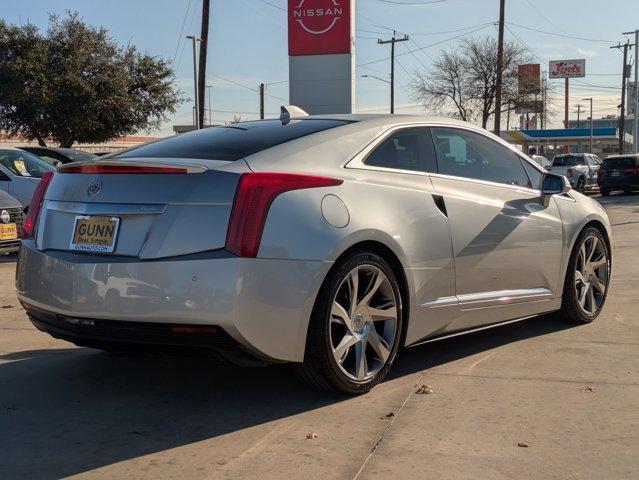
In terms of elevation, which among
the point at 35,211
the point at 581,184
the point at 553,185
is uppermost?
the point at 553,185

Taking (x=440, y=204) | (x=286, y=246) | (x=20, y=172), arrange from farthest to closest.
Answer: (x=20, y=172)
(x=440, y=204)
(x=286, y=246)

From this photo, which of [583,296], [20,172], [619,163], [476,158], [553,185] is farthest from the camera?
[619,163]

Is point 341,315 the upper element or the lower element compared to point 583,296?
upper

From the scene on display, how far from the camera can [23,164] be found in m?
12.7

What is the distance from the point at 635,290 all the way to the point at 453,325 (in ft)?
11.9

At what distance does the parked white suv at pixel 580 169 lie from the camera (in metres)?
29.4

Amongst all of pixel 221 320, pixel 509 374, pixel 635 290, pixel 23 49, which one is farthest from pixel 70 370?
pixel 23 49

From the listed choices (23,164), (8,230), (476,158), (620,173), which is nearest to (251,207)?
(476,158)

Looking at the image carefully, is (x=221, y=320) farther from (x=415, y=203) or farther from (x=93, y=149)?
(x=93, y=149)

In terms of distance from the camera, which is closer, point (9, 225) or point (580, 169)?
point (9, 225)

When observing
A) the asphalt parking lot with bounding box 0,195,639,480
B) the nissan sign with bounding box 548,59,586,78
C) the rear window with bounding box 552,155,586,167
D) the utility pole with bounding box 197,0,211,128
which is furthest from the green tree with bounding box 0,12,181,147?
the nissan sign with bounding box 548,59,586,78

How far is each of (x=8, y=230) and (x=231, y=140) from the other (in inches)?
224

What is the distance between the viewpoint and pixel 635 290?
305 inches

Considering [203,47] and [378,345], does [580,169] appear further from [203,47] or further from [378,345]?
[378,345]
